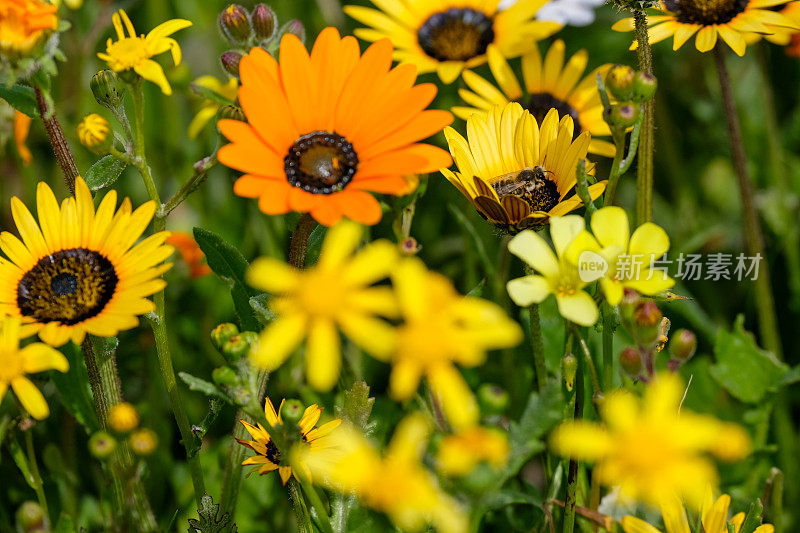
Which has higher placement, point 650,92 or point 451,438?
point 650,92

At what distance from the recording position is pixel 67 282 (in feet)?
3.42

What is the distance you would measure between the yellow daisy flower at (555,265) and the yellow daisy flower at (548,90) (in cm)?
56

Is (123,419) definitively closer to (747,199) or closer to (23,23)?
(23,23)

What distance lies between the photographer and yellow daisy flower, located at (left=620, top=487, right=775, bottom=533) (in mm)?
1003

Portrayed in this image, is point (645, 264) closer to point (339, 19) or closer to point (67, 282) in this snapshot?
point (67, 282)

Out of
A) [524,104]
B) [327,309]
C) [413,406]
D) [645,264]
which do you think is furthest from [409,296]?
[524,104]

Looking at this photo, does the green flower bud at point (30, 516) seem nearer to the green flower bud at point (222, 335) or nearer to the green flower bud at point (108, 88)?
the green flower bud at point (222, 335)

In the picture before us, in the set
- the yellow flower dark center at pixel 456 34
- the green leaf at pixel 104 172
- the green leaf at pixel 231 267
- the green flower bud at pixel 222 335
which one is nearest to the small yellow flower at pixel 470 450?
the green flower bud at pixel 222 335

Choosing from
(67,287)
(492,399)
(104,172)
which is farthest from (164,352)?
(492,399)

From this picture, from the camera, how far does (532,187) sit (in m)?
1.16

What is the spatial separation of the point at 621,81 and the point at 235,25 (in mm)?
641

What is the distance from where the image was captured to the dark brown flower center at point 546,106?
1599mm

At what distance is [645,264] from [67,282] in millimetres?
732

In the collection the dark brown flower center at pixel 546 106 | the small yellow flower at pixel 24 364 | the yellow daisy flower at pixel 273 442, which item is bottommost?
the yellow daisy flower at pixel 273 442
